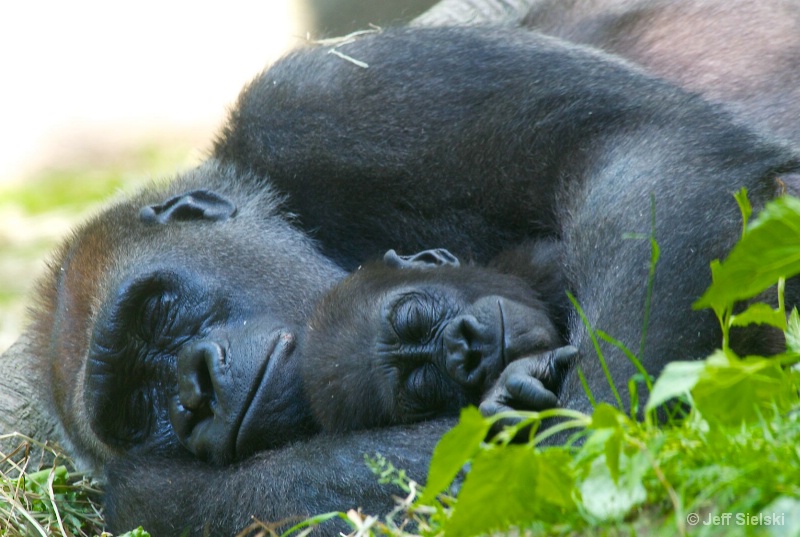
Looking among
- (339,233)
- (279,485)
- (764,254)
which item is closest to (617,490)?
(764,254)

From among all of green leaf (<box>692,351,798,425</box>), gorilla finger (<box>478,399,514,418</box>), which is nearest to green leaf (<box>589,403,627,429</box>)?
green leaf (<box>692,351,798,425</box>)

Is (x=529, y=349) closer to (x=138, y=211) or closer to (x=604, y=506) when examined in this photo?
(x=604, y=506)

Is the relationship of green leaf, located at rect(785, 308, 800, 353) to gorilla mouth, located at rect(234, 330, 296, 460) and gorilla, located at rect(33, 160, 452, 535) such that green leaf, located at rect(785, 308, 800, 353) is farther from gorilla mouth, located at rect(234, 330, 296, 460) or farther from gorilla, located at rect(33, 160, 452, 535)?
gorilla mouth, located at rect(234, 330, 296, 460)

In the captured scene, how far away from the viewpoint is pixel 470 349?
250 cm

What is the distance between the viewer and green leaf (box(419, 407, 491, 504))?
1.55 m

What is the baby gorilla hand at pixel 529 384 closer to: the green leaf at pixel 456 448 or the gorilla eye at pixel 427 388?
the gorilla eye at pixel 427 388

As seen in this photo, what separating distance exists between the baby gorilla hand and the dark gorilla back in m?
0.06

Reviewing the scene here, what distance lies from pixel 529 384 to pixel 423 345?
1.36ft

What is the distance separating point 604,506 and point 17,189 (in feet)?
32.8

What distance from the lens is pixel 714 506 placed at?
4.71 feet

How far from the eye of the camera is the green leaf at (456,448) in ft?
5.08

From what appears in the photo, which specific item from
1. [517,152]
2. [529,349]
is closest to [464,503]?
[529,349]

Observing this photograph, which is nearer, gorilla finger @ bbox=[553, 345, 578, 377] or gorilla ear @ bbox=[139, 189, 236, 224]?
gorilla finger @ bbox=[553, 345, 578, 377]

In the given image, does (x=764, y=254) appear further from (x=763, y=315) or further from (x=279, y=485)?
(x=279, y=485)
